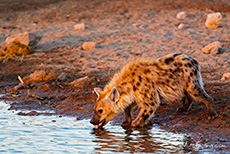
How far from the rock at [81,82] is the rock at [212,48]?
114 inches

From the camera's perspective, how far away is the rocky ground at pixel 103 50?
21.7 feet

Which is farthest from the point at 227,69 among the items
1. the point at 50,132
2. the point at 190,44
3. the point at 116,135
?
the point at 50,132

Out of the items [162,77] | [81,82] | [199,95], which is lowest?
[81,82]

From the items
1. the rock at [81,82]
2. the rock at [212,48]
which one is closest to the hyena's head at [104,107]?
the rock at [81,82]

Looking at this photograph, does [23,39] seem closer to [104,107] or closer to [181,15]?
[181,15]

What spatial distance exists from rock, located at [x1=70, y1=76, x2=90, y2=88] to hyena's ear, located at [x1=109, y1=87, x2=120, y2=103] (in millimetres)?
2262

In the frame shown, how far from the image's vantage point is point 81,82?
27.1 ft

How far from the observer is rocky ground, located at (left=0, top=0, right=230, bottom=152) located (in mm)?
6629

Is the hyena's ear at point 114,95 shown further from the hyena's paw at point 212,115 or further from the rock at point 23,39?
the rock at point 23,39

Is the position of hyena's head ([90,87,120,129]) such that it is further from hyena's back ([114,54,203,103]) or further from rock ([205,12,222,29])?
rock ([205,12,222,29])

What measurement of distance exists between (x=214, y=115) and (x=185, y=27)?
5.88m

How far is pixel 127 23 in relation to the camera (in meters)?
12.2

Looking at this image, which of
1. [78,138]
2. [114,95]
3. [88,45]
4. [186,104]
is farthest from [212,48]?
[78,138]

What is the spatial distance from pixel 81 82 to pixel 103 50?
227 cm
